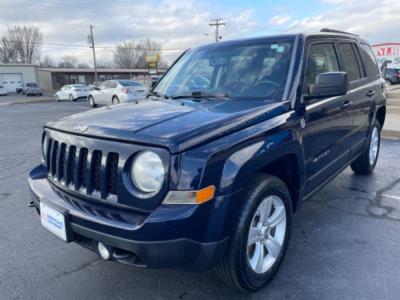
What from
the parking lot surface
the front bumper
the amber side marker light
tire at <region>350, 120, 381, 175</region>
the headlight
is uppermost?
the headlight

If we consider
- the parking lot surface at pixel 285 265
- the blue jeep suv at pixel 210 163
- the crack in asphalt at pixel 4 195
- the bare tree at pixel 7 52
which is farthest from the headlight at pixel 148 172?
the bare tree at pixel 7 52

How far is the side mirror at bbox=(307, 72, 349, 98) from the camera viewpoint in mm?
2840

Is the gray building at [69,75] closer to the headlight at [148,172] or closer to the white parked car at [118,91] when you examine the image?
the white parked car at [118,91]

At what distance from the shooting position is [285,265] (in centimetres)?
293

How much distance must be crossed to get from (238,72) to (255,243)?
61.5 inches

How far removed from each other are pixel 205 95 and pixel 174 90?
1.80 ft

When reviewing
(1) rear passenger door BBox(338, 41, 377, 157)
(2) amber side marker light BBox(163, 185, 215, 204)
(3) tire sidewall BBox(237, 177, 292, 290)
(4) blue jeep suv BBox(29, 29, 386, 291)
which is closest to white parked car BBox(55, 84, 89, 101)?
(4) blue jeep suv BBox(29, 29, 386, 291)

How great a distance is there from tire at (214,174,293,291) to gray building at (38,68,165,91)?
57.9 m

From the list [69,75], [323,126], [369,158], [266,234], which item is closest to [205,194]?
[266,234]

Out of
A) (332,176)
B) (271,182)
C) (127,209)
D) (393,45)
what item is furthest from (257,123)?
(393,45)

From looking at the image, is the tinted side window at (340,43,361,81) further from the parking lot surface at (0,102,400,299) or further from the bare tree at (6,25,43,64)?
the bare tree at (6,25,43,64)

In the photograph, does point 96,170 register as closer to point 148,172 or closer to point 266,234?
point 148,172

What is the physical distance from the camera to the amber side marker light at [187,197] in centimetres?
199

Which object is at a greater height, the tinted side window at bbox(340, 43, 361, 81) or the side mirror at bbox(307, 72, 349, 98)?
the tinted side window at bbox(340, 43, 361, 81)
